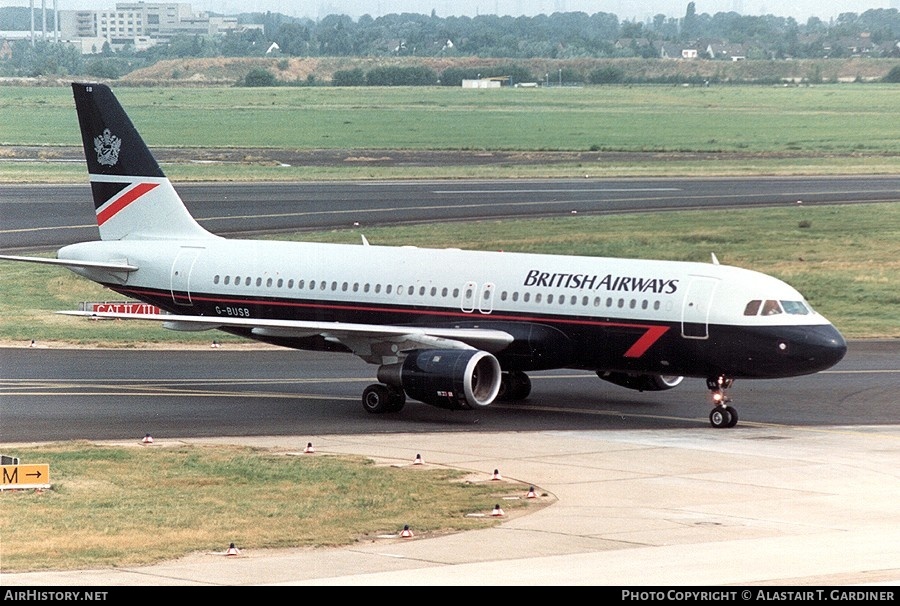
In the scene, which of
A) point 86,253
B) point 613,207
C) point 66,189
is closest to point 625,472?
point 86,253

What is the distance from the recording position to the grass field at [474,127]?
123312 millimetres

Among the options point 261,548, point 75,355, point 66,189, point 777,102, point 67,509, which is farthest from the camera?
point 777,102

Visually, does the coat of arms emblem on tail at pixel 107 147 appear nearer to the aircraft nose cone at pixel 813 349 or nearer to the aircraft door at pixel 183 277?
the aircraft door at pixel 183 277

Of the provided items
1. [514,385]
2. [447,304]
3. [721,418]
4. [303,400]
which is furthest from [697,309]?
[303,400]

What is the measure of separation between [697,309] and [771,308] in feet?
5.73

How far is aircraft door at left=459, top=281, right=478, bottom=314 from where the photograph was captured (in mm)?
42625

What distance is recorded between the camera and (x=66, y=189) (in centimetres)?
10231

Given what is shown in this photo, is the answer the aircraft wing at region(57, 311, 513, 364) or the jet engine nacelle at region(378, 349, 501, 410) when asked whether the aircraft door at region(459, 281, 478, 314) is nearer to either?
the aircraft wing at region(57, 311, 513, 364)

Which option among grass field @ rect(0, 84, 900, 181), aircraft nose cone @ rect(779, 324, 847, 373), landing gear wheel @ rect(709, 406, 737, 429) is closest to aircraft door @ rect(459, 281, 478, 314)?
landing gear wheel @ rect(709, 406, 737, 429)

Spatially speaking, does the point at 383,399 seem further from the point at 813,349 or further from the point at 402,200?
the point at 402,200

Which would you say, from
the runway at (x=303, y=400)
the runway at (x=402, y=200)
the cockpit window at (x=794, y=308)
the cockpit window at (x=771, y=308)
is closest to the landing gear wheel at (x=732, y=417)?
the runway at (x=303, y=400)

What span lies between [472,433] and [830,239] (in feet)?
148
